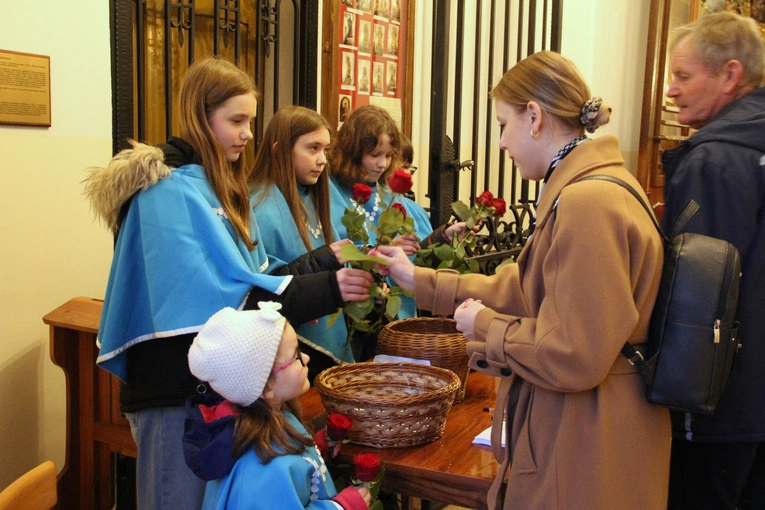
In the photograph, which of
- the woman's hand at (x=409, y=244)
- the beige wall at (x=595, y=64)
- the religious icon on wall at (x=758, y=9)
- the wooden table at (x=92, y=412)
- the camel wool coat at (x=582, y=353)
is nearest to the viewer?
the camel wool coat at (x=582, y=353)

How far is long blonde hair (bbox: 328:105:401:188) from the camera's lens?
2.82 m

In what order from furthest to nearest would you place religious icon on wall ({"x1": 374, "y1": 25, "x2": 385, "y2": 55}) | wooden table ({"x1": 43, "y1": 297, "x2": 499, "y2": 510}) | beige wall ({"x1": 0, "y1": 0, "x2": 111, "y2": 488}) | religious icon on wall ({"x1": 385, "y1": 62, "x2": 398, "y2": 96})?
religious icon on wall ({"x1": 385, "y1": 62, "x2": 398, "y2": 96}) < religious icon on wall ({"x1": 374, "y1": 25, "x2": 385, "y2": 55}) < beige wall ({"x1": 0, "y1": 0, "x2": 111, "y2": 488}) < wooden table ({"x1": 43, "y1": 297, "x2": 499, "y2": 510})

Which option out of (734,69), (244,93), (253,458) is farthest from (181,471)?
(734,69)

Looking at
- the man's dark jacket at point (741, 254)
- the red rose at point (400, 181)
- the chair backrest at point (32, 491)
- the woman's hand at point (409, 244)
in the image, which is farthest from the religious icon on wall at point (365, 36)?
the chair backrest at point (32, 491)

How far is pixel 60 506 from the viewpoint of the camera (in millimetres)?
2650

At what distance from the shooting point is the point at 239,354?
1.52m

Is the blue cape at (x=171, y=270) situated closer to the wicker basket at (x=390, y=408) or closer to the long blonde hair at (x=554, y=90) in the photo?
the wicker basket at (x=390, y=408)

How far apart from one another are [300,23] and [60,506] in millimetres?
2286

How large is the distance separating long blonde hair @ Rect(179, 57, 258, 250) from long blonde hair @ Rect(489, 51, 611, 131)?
2.51ft

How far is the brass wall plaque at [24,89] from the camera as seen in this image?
2402 millimetres

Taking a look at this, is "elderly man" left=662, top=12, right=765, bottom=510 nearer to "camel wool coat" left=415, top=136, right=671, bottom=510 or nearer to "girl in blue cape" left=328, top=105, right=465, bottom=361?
"camel wool coat" left=415, top=136, right=671, bottom=510

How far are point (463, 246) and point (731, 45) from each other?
898 millimetres

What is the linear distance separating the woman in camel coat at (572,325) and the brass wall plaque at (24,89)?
5.30ft

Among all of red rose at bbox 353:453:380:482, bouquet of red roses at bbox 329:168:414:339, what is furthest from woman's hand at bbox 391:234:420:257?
red rose at bbox 353:453:380:482
